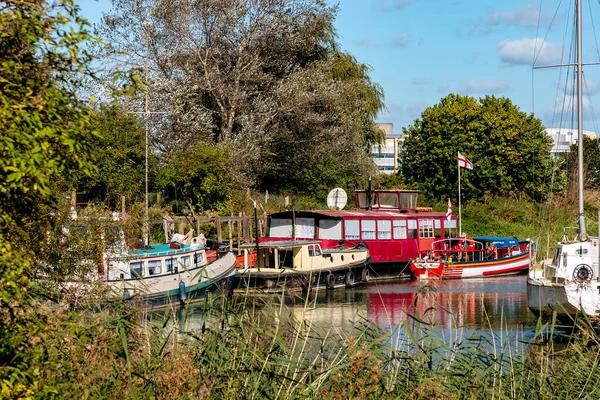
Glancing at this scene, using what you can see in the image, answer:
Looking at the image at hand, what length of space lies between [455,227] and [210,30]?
15196 millimetres

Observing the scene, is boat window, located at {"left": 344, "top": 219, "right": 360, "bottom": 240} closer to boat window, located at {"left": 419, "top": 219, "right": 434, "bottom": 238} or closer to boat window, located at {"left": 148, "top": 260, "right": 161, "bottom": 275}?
boat window, located at {"left": 419, "top": 219, "right": 434, "bottom": 238}

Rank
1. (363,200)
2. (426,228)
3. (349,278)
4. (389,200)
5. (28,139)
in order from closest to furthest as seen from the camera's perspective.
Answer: (28,139) → (349,278) → (426,228) → (363,200) → (389,200)

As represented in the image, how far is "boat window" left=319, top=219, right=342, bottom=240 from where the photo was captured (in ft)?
129

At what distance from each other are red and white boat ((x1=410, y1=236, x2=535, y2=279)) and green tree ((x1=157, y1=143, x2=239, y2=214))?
27.5ft

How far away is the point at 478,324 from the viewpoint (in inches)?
904

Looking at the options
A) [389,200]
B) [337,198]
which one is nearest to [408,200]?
[389,200]

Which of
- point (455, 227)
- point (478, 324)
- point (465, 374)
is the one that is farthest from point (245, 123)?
point (465, 374)

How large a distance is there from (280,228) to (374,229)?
4255mm

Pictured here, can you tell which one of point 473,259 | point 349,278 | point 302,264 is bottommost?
A: point 349,278

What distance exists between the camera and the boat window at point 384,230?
4066 centimetres

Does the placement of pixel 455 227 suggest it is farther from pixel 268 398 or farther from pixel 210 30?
pixel 268 398

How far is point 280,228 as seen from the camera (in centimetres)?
3906

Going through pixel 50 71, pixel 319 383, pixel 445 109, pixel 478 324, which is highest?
pixel 445 109

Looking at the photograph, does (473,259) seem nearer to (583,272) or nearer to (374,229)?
(374,229)
